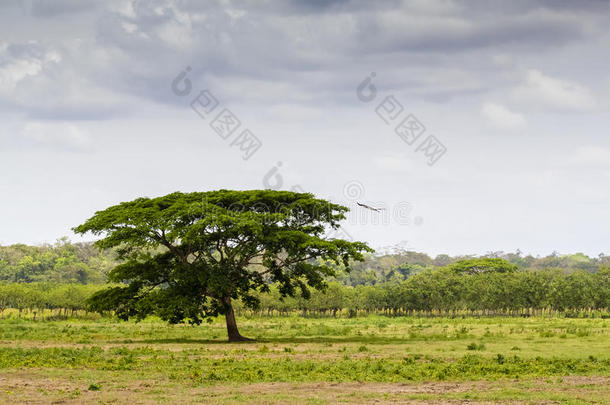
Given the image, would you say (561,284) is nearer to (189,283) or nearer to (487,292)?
(487,292)

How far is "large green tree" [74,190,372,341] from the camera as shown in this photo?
145 ft

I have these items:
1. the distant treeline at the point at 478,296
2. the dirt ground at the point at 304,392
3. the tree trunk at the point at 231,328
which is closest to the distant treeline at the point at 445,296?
the distant treeline at the point at 478,296

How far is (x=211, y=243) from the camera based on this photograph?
A: 4694 centimetres

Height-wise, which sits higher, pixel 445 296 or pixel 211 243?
pixel 211 243

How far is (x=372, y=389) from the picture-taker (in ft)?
75.9

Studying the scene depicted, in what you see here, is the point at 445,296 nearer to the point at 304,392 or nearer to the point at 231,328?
the point at 231,328

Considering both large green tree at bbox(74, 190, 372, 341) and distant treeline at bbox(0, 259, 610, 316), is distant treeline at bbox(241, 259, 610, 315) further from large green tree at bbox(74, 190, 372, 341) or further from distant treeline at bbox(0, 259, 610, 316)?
large green tree at bbox(74, 190, 372, 341)

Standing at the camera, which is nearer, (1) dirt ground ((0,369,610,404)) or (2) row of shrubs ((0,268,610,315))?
(1) dirt ground ((0,369,610,404))

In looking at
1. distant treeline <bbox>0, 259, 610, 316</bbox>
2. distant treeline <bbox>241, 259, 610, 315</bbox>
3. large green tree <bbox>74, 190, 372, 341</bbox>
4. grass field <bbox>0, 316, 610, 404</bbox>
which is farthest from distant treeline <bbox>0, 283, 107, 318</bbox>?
grass field <bbox>0, 316, 610, 404</bbox>

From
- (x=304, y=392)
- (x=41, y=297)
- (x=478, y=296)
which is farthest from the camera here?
(x=478, y=296)

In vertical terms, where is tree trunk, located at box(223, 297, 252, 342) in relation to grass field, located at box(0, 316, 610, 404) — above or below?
above

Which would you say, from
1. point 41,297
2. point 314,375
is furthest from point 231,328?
point 41,297

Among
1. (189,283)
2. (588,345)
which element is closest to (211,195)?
(189,283)

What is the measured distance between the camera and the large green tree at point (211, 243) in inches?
1746
